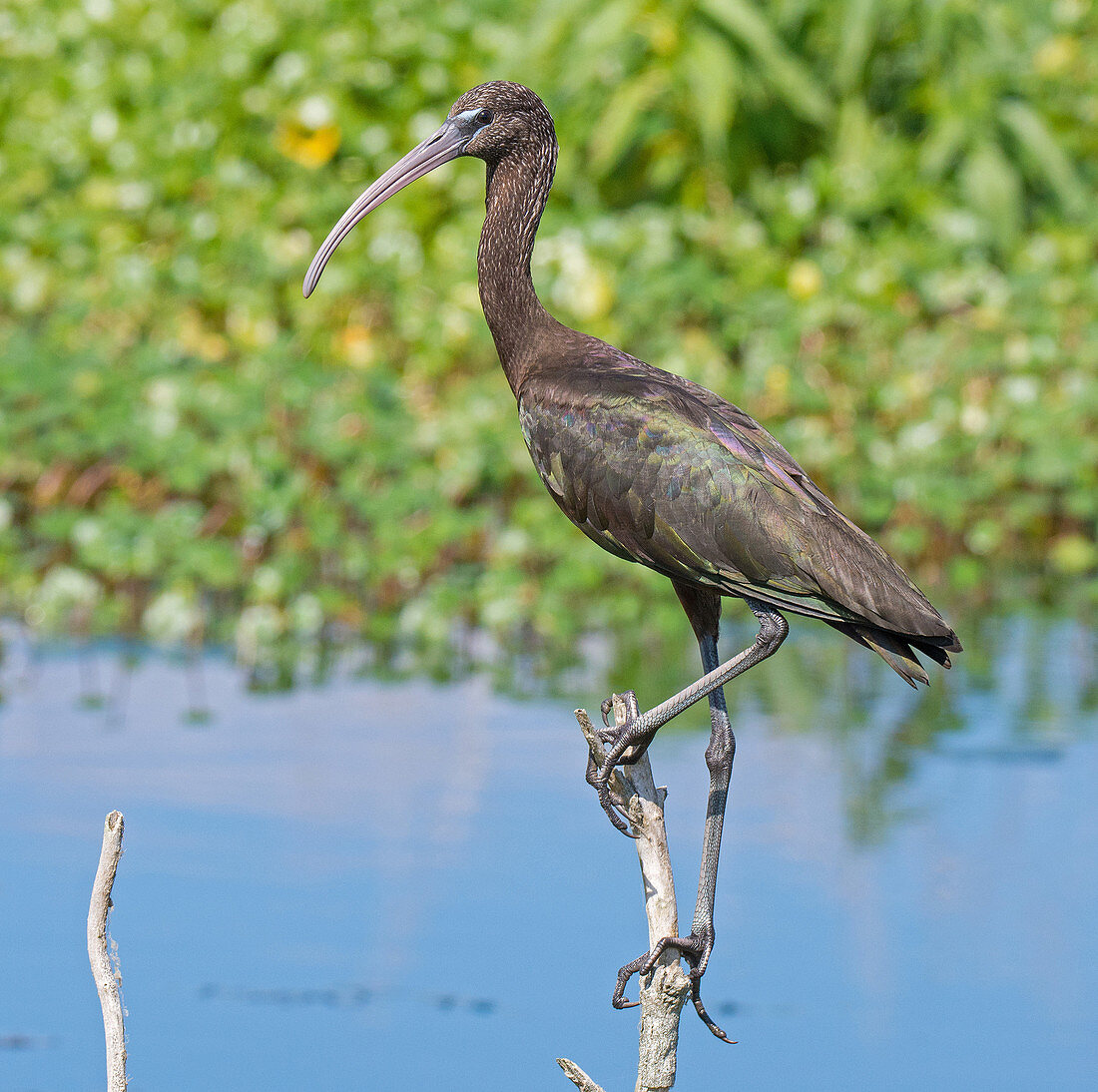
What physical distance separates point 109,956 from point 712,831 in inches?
55.1

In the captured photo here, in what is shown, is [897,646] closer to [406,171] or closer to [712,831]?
[712,831]

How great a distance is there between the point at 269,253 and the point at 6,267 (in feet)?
4.99

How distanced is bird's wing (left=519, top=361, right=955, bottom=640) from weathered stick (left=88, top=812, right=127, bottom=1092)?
4.45ft

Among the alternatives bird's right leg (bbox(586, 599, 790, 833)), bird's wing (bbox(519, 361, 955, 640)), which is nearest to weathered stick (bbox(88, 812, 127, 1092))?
bird's right leg (bbox(586, 599, 790, 833))

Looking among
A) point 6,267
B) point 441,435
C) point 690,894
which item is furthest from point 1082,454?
point 6,267

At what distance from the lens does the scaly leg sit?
398 cm

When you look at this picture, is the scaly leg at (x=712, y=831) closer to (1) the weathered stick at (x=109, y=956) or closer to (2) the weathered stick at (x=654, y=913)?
(2) the weathered stick at (x=654, y=913)

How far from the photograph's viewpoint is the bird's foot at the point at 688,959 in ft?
12.9

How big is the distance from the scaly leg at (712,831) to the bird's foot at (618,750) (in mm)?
164

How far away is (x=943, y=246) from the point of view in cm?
1066

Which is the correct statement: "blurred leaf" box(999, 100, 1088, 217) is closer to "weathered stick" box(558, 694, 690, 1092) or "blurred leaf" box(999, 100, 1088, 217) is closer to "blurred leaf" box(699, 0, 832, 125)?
"blurred leaf" box(699, 0, 832, 125)

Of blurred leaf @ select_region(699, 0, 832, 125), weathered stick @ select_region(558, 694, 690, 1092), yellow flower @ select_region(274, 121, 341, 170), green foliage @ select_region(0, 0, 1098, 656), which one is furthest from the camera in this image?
yellow flower @ select_region(274, 121, 341, 170)

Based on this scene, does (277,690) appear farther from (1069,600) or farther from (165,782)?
(1069,600)

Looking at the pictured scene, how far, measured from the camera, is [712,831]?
4141 mm
